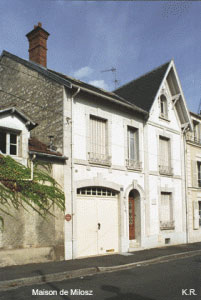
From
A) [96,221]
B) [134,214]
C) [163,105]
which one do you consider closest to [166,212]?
[134,214]

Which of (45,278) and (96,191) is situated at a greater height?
(96,191)

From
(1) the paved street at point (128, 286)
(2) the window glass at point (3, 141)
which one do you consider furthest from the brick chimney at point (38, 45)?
(1) the paved street at point (128, 286)

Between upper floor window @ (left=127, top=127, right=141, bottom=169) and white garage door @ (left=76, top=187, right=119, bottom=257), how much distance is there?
5.96 ft

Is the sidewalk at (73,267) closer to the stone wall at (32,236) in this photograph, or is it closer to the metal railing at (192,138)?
the stone wall at (32,236)

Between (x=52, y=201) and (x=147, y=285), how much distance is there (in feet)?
15.9

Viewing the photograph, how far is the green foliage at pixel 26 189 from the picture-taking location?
32.5 ft

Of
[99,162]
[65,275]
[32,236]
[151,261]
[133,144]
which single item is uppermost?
Answer: [133,144]

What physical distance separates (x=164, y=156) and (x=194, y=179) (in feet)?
9.84

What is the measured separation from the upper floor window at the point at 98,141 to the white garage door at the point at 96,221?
125cm

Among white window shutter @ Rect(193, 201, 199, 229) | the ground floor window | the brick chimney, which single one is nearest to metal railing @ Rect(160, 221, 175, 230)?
white window shutter @ Rect(193, 201, 199, 229)

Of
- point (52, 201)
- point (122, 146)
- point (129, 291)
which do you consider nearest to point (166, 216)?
point (122, 146)

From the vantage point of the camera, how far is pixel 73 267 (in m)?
9.51

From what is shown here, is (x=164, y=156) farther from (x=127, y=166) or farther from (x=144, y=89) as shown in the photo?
(x=144, y=89)

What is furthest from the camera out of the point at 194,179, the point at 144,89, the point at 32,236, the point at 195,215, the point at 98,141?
the point at 194,179
